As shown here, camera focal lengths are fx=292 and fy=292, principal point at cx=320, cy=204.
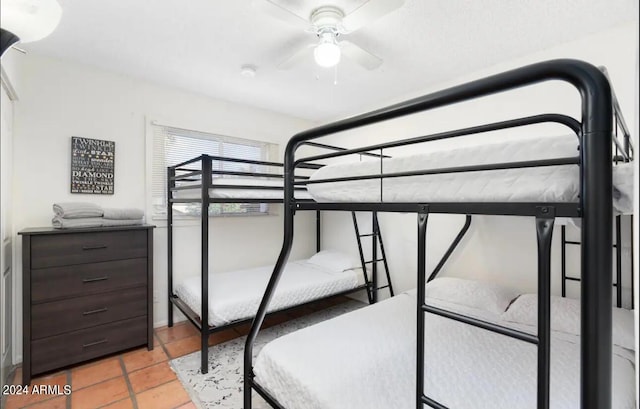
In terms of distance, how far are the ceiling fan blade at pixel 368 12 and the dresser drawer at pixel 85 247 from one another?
214cm

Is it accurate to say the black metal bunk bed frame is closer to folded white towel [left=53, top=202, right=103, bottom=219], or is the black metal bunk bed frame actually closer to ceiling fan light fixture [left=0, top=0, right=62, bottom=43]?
ceiling fan light fixture [left=0, top=0, right=62, bottom=43]

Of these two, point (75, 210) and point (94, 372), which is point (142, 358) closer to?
point (94, 372)

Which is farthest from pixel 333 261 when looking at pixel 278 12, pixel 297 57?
pixel 278 12

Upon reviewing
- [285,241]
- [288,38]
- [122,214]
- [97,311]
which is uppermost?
[288,38]

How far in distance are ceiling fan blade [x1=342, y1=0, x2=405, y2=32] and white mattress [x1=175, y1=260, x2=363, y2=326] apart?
6.67 ft

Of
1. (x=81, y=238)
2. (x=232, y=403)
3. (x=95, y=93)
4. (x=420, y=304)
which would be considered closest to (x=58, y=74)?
(x=95, y=93)

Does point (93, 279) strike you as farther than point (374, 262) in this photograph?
No

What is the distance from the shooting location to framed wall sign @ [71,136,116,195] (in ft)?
7.82

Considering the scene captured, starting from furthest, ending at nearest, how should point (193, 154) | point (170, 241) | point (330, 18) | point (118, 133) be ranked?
point (193, 154), point (170, 241), point (118, 133), point (330, 18)

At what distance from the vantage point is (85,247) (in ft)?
6.94

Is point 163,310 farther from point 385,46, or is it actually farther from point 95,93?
point 385,46

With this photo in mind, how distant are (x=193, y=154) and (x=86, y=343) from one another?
72.6 inches

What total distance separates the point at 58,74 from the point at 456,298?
3553 mm

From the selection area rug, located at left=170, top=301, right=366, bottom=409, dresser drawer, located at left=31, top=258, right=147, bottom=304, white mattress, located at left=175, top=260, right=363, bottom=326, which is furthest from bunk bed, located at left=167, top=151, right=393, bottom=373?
dresser drawer, located at left=31, top=258, right=147, bottom=304
